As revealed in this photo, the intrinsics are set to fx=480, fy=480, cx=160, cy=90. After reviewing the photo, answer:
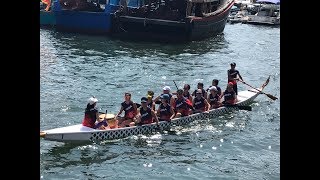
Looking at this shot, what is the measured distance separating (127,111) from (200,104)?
162 inches

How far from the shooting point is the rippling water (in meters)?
16.8

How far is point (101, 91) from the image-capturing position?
2820cm

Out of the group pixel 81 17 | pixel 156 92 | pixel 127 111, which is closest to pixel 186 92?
pixel 127 111

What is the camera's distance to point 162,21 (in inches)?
1801

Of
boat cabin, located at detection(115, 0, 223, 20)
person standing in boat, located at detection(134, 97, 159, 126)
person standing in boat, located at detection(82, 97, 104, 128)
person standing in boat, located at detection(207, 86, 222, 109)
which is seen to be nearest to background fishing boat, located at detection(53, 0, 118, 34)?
boat cabin, located at detection(115, 0, 223, 20)

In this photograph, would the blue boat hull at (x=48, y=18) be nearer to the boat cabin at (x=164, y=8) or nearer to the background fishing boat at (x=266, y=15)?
the boat cabin at (x=164, y=8)

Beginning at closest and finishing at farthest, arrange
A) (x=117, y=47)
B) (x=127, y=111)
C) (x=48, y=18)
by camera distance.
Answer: (x=127, y=111) → (x=117, y=47) → (x=48, y=18)

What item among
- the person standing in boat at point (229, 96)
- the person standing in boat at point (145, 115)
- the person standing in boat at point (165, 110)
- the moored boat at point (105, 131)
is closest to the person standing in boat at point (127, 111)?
the person standing in boat at point (145, 115)

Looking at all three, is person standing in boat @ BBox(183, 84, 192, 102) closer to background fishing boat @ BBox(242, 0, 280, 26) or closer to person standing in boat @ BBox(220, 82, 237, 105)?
person standing in boat @ BBox(220, 82, 237, 105)

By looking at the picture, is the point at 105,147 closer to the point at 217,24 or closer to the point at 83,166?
the point at 83,166

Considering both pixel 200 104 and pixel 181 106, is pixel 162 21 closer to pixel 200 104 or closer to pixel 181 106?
pixel 200 104

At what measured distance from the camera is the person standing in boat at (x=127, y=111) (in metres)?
19.3

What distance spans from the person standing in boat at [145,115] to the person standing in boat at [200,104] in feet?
9.68
